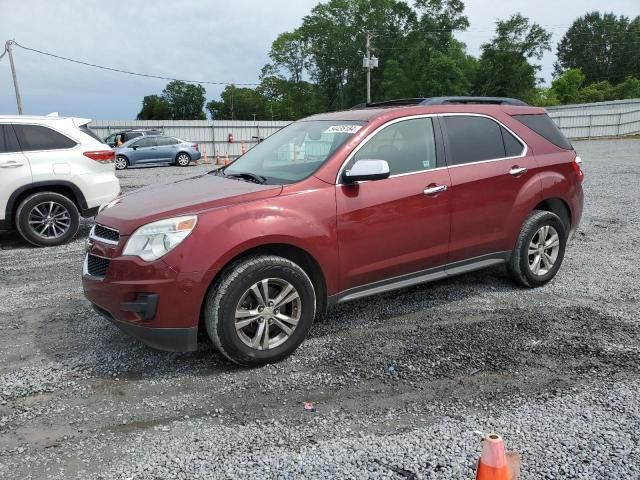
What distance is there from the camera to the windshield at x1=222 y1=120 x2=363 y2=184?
4.03m

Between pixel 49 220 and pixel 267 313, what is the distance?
533 centimetres

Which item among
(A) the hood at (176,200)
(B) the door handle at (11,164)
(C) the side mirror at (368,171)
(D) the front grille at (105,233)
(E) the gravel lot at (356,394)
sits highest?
(B) the door handle at (11,164)

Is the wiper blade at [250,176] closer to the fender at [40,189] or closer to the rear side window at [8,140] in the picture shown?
the fender at [40,189]

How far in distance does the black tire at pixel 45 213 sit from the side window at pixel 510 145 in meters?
5.96

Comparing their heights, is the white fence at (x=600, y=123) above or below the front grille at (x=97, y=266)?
above

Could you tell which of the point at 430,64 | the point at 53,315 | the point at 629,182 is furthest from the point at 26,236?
the point at 430,64

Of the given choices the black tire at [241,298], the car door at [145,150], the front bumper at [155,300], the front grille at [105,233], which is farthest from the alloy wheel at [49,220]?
the car door at [145,150]

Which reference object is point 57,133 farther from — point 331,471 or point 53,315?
point 331,471

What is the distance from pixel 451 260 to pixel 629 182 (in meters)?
10.5

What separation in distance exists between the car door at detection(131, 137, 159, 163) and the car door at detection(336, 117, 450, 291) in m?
19.5

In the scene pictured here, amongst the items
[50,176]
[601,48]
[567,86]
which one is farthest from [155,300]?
[601,48]

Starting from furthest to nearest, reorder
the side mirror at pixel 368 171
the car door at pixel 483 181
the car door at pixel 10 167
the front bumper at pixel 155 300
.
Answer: the car door at pixel 10 167 → the car door at pixel 483 181 → the side mirror at pixel 368 171 → the front bumper at pixel 155 300

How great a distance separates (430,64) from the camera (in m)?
58.4

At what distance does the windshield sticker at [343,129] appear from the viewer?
414 cm
